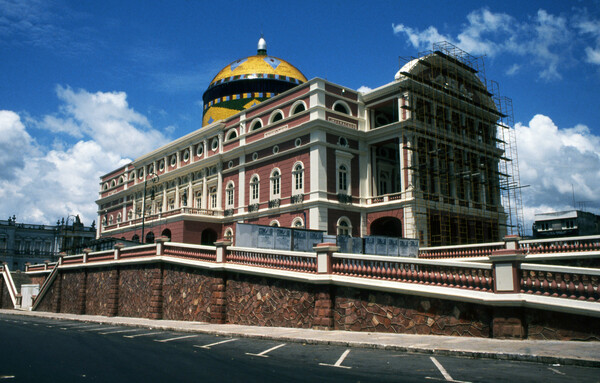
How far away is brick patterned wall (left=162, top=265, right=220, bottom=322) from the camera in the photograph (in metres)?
21.6

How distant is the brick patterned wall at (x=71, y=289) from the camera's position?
32.8 metres

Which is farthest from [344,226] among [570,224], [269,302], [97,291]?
[570,224]

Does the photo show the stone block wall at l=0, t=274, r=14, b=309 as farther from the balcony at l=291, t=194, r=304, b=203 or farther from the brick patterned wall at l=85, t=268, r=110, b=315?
the balcony at l=291, t=194, r=304, b=203

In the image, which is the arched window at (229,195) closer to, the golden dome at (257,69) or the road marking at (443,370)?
the golden dome at (257,69)

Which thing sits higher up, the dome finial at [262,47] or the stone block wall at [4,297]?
the dome finial at [262,47]

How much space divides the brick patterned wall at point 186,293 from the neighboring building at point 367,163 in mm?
11387

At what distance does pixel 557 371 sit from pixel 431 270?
5634 mm

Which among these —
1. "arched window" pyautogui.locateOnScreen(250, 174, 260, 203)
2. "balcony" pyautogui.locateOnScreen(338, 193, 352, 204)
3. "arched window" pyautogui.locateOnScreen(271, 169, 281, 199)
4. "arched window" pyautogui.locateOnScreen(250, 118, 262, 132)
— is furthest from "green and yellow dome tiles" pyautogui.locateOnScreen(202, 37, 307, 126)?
"balcony" pyautogui.locateOnScreen(338, 193, 352, 204)

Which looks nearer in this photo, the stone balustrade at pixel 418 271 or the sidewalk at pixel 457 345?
the sidewalk at pixel 457 345

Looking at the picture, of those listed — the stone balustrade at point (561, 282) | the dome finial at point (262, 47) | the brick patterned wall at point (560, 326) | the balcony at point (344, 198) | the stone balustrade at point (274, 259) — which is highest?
the dome finial at point (262, 47)

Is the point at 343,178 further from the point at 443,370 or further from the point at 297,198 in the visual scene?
the point at 443,370

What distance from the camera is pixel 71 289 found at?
34062mm

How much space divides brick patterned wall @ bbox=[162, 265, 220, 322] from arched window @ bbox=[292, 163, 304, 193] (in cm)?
1281

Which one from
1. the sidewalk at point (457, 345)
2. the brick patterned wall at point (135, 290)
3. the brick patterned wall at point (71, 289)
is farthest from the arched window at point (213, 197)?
the sidewalk at point (457, 345)
